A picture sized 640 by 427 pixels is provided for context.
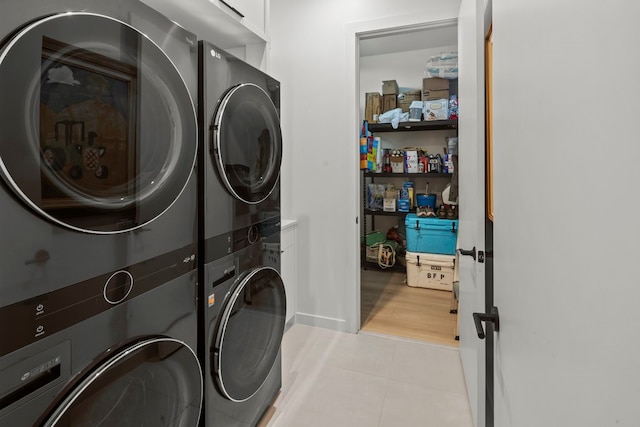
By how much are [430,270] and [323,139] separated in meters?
1.90

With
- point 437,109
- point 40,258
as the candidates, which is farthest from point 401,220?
point 40,258

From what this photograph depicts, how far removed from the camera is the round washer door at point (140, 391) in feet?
2.34

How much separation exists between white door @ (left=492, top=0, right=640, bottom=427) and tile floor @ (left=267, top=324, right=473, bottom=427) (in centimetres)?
115

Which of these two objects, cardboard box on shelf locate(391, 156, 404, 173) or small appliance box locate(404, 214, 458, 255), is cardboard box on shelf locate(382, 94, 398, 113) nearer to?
cardboard box on shelf locate(391, 156, 404, 173)

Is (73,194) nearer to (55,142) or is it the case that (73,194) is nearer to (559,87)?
(55,142)

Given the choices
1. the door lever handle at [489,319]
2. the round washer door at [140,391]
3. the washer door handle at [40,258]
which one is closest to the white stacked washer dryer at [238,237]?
the round washer door at [140,391]

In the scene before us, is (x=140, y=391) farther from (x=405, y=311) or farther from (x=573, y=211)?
(x=405, y=311)

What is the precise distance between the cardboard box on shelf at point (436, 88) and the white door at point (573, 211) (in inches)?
116

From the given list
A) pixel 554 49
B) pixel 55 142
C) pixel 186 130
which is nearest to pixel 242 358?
pixel 186 130

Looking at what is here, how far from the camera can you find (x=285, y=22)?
256cm

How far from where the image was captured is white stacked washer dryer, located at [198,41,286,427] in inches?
43.6

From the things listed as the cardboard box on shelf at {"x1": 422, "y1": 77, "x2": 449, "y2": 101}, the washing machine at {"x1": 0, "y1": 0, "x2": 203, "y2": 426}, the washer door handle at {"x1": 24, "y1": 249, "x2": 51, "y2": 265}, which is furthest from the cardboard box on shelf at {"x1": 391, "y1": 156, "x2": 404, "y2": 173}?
the washer door handle at {"x1": 24, "y1": 249, "x2": 51, "y2": 265}

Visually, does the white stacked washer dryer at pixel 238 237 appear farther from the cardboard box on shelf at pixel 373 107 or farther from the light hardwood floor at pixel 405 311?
the cardboard box on shelf at pixel 373 107

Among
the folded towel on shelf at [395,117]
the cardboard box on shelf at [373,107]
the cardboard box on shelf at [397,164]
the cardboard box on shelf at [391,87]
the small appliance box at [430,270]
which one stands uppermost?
the cardboard box on shelf at [391,87]
